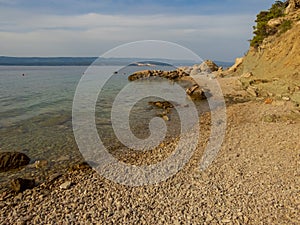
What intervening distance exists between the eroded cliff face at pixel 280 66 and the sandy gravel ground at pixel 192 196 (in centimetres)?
1047

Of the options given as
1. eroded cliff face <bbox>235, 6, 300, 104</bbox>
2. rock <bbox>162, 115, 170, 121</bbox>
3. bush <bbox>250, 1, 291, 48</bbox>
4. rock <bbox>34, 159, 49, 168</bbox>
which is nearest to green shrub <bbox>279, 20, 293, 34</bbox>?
eroded cliff face <bbox>235, 6, 300, 104</bbox>

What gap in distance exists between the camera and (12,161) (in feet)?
34.3

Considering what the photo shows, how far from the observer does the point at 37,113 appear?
21.3m

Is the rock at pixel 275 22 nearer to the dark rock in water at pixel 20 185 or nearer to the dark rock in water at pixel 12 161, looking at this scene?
the dark rock in water at pixel 12 161

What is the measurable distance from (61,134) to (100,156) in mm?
4427

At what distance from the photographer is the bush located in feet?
112

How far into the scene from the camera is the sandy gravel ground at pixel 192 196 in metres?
6.51

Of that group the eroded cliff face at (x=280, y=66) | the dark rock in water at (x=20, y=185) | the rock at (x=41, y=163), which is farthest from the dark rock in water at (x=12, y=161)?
the eroded cliff face at (x=280, y=66)

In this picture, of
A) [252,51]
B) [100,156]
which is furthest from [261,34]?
[100,156]

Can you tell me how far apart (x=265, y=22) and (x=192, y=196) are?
34134 millimetres

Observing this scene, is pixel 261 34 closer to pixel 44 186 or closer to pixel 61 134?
pixel 61 134

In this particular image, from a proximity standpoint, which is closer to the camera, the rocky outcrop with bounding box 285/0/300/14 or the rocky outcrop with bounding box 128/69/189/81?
the rocky outcrop with bounding box 285/0/300/14

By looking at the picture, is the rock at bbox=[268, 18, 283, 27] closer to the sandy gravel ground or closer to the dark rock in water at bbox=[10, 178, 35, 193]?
the sandy gravel ground

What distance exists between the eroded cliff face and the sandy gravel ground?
10.5 m
